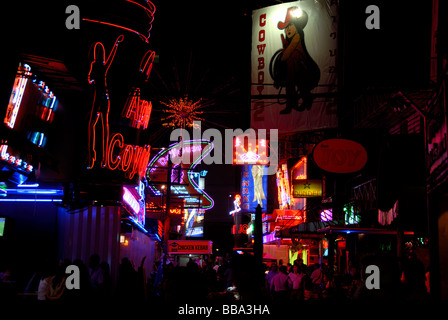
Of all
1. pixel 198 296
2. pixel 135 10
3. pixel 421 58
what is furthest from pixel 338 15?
pixel 198 296

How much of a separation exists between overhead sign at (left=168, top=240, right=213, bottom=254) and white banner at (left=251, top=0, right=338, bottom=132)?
7.58m

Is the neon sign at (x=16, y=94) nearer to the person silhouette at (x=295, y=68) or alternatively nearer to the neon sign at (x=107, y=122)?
the neon sign at (x=107, y=122)

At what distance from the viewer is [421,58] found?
15.4m

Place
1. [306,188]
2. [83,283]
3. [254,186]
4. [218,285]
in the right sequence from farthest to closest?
[254,186], [306,188], [218,285], [83,283]

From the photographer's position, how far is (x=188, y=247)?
19.8 meters

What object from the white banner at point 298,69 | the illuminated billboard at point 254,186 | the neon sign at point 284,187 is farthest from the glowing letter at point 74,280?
the illuminated billboard at point 254,186

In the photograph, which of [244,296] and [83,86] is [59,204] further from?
[244,296]

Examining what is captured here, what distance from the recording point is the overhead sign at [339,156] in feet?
45.4

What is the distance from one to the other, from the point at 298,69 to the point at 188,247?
9.55 metres

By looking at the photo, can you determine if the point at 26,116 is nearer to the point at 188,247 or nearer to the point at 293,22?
the point at 293,22

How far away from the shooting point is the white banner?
542 inches

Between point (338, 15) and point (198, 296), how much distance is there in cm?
1040

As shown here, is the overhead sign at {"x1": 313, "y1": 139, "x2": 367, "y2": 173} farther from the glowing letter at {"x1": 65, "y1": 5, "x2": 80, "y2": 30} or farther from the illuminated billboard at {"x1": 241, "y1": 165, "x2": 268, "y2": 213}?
the illuminated billboard at {"x1": 241, "y1": 165, "x2": 268, "y2": 213}

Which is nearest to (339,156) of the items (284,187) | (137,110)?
(137,110)
